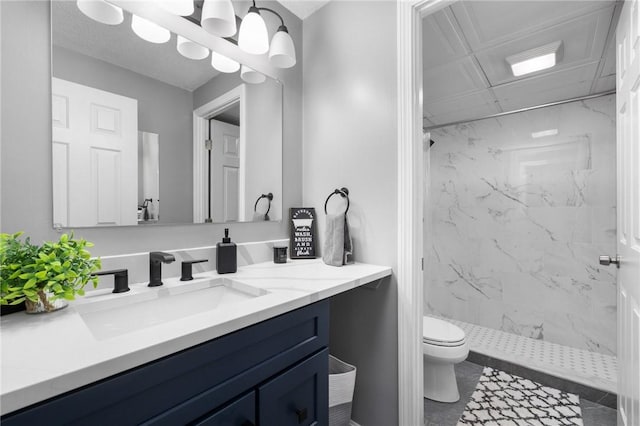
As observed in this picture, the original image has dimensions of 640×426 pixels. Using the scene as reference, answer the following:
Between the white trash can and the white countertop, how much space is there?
1.96 feet

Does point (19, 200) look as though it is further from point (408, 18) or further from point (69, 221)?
point (408, 18)

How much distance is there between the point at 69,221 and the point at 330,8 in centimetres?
165

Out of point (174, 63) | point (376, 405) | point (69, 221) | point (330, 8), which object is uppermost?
point (330, 8)

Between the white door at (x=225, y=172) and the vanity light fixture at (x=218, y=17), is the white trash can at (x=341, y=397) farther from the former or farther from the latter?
the vanity light fixture at (x=218, y=17)

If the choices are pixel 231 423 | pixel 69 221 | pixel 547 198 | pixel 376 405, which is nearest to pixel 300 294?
pixel 231 423

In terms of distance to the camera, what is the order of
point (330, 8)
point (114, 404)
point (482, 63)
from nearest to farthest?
1. point (114, 404)
2. point (330, 8)
3. point (482, 63)

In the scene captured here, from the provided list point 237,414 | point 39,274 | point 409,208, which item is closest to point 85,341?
point 39,274

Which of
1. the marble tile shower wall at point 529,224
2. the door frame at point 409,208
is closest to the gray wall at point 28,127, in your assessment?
the door frame at point 409,208

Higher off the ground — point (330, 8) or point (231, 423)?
point (330, 8)

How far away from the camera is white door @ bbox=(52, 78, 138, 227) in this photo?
1000 millimetres

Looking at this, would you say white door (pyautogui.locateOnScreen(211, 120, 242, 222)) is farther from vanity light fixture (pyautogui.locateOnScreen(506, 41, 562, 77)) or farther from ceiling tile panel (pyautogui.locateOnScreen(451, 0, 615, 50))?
vanity light fixture (pyautogui.locateOnScreen(506, 41, 562, 77))

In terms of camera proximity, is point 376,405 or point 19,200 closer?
point 19,200

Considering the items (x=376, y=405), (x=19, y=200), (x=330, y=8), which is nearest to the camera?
(x=19, y=200)

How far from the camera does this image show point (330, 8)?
1.70m
